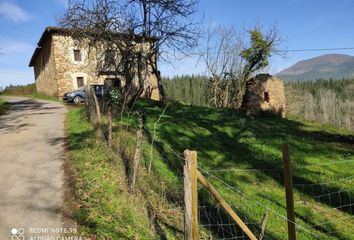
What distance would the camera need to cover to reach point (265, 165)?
1162 cm

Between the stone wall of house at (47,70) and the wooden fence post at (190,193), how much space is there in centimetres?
2881

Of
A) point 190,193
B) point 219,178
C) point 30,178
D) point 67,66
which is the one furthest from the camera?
point 67,66

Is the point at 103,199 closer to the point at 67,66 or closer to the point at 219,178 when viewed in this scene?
the point at 219,178

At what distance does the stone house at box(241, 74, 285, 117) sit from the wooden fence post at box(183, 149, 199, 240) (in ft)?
53.3

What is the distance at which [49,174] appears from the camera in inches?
348

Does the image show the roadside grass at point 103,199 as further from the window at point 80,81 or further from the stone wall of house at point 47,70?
the stone wall of house at point 47,70

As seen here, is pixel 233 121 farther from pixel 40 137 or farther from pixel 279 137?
pixel 40 137

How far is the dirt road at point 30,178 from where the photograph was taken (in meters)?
6.46

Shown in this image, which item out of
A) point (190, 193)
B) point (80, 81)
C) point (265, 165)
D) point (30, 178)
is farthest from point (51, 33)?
point (190, 193)

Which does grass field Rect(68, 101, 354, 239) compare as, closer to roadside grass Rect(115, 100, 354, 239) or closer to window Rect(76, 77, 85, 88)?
roadside grass Rect(115, 100, 354, 239)

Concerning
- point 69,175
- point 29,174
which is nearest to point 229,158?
point 69,175

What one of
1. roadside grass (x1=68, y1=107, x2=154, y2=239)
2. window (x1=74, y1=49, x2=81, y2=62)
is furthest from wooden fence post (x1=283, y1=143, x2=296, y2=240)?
window (x1=74, y1=49, x2=81, y2=62)

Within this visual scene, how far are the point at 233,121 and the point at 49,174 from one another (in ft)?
34.1

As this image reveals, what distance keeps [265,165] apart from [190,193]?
7945 mm
